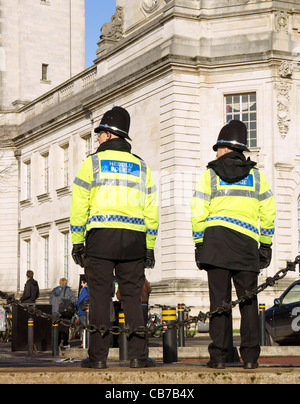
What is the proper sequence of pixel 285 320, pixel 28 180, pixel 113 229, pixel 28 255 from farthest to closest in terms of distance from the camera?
pixel 28 180
pixel 28 255
pixel 285 320
pixel 113 229

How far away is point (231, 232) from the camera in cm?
891

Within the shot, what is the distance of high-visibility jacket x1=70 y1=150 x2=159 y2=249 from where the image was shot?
8727mm

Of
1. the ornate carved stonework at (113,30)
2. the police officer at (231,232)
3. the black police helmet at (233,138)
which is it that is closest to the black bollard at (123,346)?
the police officer at (231,232)

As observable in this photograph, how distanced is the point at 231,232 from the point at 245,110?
2329 cm

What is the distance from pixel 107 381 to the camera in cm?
722

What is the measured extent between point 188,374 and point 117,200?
202 cm

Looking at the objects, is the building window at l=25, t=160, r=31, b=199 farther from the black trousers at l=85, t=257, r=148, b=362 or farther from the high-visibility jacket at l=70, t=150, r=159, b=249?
the black trousers at l=85, t=257, r=148, b=362

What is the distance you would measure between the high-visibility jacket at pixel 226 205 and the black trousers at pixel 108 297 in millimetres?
714

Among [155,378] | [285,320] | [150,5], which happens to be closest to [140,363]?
[155,378]

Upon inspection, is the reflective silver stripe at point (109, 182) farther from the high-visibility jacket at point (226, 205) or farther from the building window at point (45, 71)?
the building window at point (45, 71)

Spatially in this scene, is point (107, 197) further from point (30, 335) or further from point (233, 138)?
point (30, 335)
